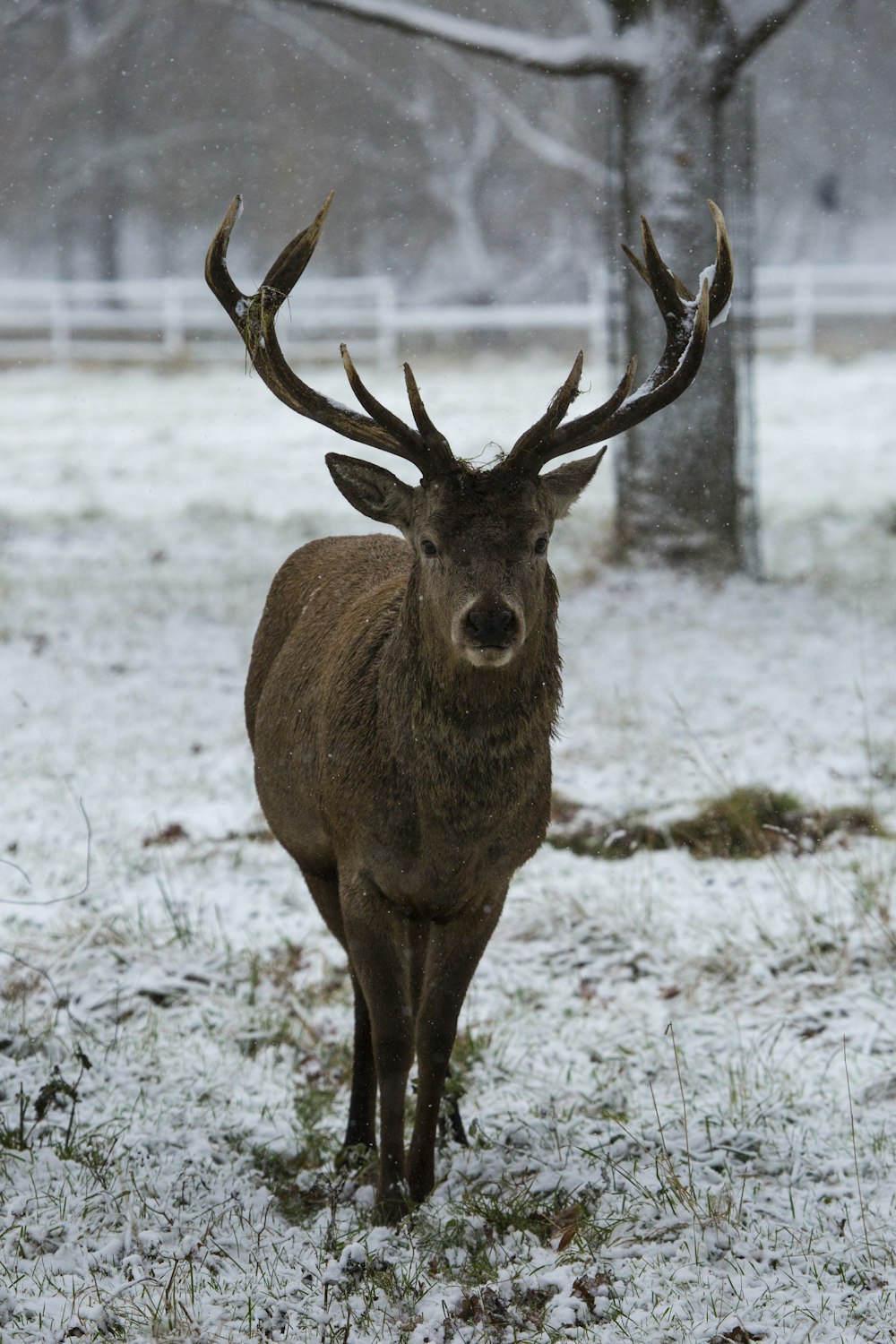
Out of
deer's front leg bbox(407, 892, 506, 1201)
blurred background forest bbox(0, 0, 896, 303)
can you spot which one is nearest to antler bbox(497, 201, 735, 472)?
deer's front leg bbox(407, 892, 506, 1201)

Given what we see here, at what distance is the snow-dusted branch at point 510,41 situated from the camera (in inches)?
406

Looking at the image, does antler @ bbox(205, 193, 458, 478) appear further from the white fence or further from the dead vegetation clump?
the white fence

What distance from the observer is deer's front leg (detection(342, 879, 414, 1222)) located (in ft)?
12.3

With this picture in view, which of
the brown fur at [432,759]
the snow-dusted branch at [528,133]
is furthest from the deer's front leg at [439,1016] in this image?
the snow-dusted branch at [528,133]

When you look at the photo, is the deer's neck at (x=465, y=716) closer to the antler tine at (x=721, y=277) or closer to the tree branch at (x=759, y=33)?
the antler tine at (x=721, y=277)

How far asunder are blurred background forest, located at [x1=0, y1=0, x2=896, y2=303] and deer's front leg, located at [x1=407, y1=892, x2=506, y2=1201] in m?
23.5

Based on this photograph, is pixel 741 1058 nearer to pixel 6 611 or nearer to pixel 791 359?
pixel 6 611

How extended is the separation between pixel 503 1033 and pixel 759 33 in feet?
26.7

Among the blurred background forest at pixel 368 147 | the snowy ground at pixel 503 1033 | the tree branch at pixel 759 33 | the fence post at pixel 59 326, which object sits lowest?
the snowy ground at pixel 503 1033

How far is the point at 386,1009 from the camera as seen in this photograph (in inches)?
148

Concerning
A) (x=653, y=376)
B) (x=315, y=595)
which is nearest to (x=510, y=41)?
(x=315, y=595)

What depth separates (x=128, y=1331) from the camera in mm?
3066

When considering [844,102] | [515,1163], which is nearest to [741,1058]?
[515,1163]

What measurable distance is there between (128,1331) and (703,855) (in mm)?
3593
